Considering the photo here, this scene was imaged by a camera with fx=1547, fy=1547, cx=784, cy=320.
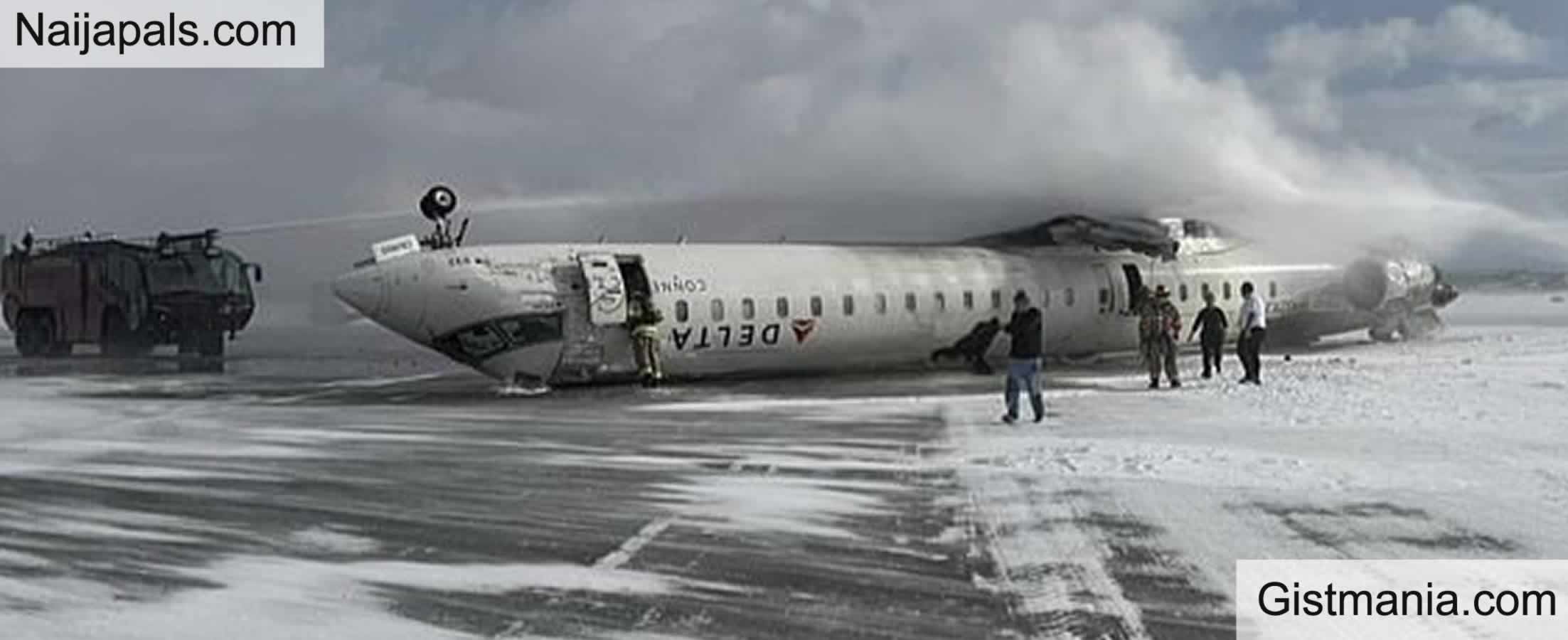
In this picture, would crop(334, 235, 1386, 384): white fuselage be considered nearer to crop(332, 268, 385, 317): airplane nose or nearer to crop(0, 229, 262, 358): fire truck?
crop(332, 268, 385, 317): airplane nose

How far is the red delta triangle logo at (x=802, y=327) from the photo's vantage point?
25797mm

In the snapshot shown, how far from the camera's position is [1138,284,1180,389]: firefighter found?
75.2ft

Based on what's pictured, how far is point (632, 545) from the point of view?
9844 millimetres

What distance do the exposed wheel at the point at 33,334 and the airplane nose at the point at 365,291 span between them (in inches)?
720

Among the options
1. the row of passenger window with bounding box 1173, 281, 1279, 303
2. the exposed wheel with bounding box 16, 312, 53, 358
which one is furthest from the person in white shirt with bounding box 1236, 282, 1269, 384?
the exposed wheel with bounding box 16, 312, 53, 358

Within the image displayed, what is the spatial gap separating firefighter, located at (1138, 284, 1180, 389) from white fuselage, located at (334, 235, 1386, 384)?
4.89 meters

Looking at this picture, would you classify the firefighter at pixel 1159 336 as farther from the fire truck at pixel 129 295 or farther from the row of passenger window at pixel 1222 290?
the fire truck at pixel 129 295

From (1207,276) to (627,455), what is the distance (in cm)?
1924

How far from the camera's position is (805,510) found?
11.2 m

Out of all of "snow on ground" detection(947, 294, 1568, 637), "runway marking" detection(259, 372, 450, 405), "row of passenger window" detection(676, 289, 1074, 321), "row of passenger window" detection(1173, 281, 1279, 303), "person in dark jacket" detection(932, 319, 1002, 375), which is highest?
"row of passenger window" detection(1173, 281, 1279, 303)

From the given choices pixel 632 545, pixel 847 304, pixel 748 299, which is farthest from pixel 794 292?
pixel 632 545

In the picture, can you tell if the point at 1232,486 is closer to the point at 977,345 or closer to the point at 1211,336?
the point at 1211,336

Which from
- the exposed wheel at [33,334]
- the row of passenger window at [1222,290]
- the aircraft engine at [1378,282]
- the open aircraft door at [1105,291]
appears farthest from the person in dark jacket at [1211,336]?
the exposed wheel at [33,334]

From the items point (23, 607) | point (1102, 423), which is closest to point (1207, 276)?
point (1102, 423)
